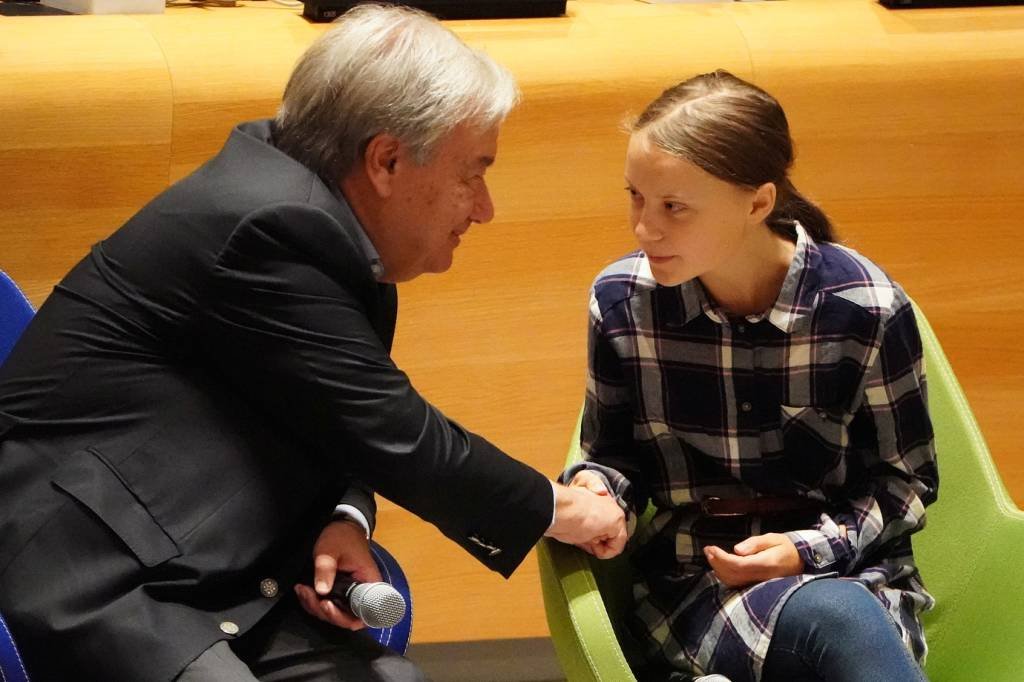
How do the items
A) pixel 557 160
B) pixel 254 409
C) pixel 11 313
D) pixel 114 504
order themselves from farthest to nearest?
pixel 557 160
pixel 11 313
pixel 254 409
pixel 114 504

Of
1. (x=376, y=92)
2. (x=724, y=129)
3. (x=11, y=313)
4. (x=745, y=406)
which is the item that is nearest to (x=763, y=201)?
(x=724, y=129)

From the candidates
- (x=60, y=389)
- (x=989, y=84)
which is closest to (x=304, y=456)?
(x=60, y=389)

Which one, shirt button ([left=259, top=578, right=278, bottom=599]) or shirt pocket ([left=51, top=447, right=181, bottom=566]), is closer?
shirt pocket ([left=51, top=447, right=181, bottom=566])

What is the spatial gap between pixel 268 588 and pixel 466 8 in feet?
4.02

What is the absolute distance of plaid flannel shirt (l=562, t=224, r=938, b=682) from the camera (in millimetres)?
1868

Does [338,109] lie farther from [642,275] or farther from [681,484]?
[681,484]

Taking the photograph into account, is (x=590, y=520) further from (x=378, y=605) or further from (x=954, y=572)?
(x=954, y=572)

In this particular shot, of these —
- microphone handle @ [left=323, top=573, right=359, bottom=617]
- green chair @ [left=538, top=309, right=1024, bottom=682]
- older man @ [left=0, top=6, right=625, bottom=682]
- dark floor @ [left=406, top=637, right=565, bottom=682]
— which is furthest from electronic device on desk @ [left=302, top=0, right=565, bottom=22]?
dark floor @ [left=406, top=637, right=565, bottom=682]

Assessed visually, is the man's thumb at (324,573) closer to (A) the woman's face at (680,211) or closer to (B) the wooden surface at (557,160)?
(A) the woman's face at (680,211)

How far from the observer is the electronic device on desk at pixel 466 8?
8.25 ft

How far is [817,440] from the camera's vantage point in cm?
191

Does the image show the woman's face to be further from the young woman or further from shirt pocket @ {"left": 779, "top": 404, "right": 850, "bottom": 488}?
shirt pocket @ {"left": 779, "top": 404, "right": 850, "bottom": 488}

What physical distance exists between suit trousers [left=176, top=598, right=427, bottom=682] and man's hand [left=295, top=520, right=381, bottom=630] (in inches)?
0.9

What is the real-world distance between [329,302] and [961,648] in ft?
3.35
